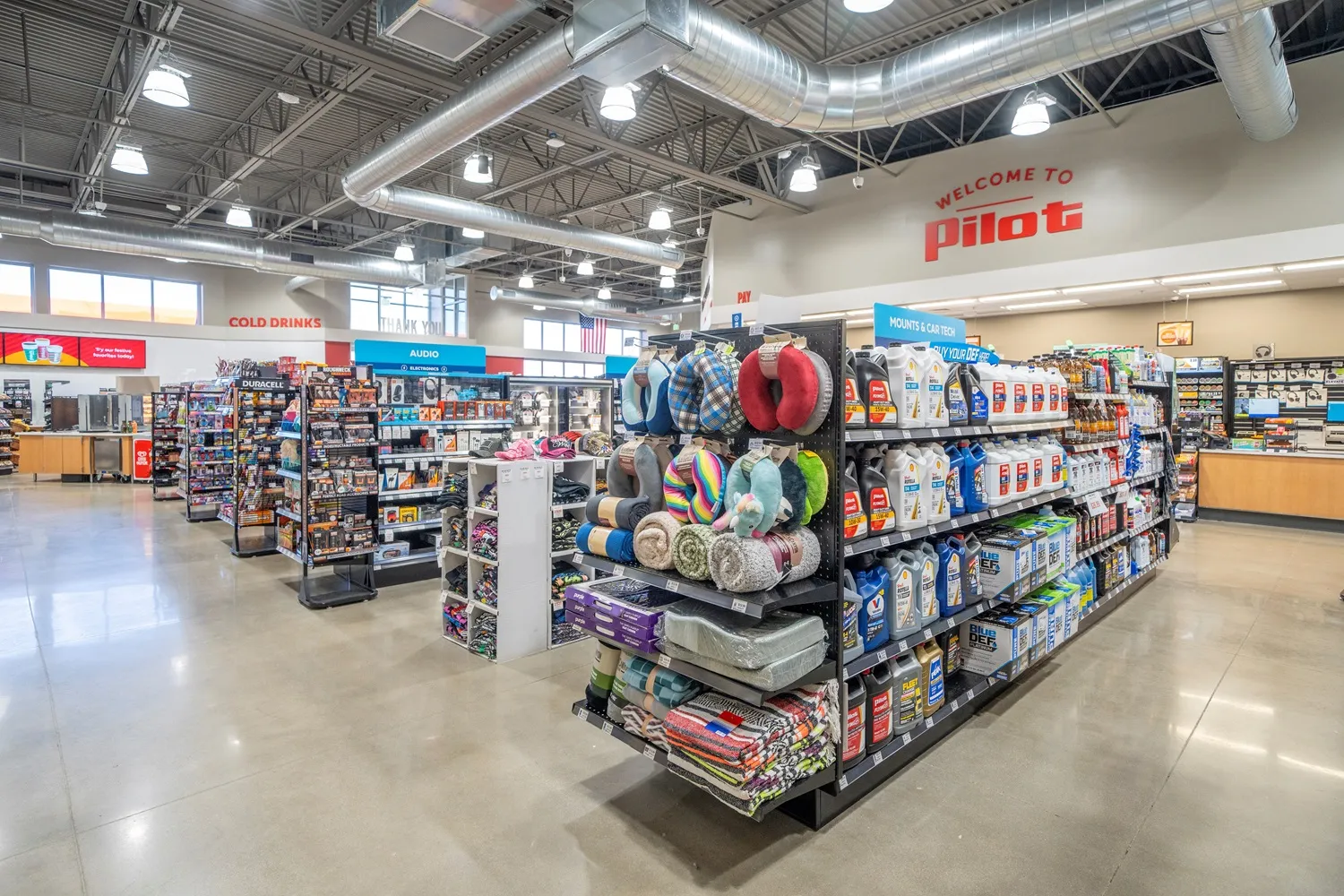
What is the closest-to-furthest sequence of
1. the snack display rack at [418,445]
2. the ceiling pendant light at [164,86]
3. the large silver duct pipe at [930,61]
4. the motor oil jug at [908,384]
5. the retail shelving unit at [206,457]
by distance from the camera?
the motor oil jug at [908,384] < the large silver duct pipe at [930,61] < the ceiling pendant light at [164,86] < the snack display rack at [418,445] < the retail shelving unit at [206,457]

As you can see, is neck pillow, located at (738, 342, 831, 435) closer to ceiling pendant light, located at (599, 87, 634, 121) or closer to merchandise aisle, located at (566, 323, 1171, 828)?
merchandise aisle, located at (566, 323, 1171, 828)

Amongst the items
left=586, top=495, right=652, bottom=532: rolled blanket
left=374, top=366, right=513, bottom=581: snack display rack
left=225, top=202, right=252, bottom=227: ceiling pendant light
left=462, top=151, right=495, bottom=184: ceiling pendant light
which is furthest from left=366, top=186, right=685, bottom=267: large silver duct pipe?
left=586, top=495, right=652, bottom=532: rolled blanket

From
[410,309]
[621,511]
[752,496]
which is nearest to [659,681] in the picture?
[621,511]

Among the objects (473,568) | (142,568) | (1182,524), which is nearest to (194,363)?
(142,568)

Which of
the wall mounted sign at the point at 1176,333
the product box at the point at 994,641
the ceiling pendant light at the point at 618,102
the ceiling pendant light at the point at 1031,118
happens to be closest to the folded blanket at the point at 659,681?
the product box at the point at 994,641

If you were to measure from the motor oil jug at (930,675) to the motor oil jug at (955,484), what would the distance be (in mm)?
691

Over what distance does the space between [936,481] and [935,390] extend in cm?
44

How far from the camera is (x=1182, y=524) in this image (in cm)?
997

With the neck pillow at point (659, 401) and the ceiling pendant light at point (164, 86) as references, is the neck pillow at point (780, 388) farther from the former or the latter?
the ceiling pendant light at point (164, 86)

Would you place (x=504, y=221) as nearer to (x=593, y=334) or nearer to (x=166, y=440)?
(x=166, y=440)

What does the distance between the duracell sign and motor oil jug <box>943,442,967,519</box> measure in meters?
6.96

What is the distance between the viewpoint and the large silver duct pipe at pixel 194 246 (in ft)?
37.6

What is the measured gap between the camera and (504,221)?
11148mm

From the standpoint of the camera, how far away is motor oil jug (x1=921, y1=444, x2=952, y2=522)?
3252 millimetres
